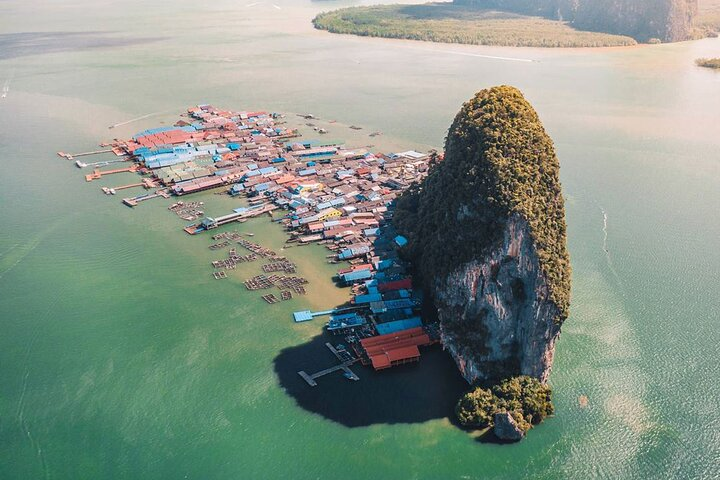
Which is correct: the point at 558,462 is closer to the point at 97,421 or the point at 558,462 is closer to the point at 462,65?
the point at 97,421

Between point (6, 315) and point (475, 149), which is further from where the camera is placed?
point (6, 315)

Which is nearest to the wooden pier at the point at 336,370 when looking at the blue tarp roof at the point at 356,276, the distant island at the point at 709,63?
the blue tarp roof at the point at 356,276

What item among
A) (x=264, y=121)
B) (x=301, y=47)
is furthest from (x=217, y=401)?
(x=301, y=47)

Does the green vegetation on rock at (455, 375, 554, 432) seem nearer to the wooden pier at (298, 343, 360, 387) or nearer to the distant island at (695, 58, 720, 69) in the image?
the wooden pier at (298, 343, 360, 387)

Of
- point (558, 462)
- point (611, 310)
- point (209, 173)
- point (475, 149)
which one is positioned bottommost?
point (558, 462)

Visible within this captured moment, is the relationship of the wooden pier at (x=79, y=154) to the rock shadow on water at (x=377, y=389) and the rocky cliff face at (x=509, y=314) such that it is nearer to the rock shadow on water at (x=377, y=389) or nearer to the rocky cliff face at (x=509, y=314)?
the rock shadow on water at (x=377, y=389)

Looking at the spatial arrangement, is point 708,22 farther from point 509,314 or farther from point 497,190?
point 509,314

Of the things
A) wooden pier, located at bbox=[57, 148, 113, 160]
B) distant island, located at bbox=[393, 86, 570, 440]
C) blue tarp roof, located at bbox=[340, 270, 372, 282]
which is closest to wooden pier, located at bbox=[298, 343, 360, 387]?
distant island, located at bbox=[393, 86, 570, 440]
